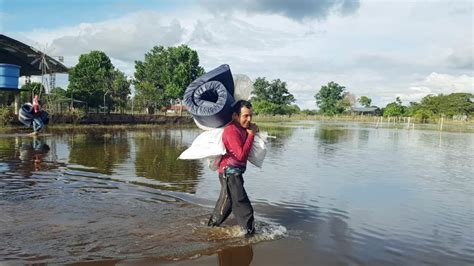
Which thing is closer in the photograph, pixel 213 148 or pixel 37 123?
pixel 213 148

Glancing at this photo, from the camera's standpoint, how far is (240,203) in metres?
5.96

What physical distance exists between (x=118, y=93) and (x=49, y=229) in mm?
41539

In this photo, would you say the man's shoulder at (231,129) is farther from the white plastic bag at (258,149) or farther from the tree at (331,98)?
the tree at (331,98)

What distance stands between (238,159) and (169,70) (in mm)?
53266

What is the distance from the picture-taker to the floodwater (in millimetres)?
5359

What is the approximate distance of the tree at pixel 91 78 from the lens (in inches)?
1555

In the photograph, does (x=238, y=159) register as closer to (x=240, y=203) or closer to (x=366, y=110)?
(x=240, y=203)

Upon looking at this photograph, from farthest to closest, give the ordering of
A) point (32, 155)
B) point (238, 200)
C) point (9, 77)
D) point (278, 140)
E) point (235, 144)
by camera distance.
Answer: point (278, 140), point (9, 77), point (32, 155), point (238, 200), point (235, 144)

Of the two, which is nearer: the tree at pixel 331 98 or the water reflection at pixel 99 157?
the water reflection at pixel 99 157

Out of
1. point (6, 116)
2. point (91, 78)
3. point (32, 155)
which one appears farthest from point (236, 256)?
point (91, 78)

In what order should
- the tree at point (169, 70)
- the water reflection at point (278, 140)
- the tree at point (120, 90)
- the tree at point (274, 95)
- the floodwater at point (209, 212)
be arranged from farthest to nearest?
1. the tree at point (274, 95)
2. the tree at point (169, 70)
3. the tree at point (120, 90)
4. the water reflection at point (278, 140)
5. the floodwater at point (209, 212)

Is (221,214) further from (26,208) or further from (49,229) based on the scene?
(26,208)

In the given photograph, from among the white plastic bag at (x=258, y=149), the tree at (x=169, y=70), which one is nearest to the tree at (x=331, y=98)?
the tree at (x=169, y=70)

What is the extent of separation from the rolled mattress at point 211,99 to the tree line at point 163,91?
2851 cm
